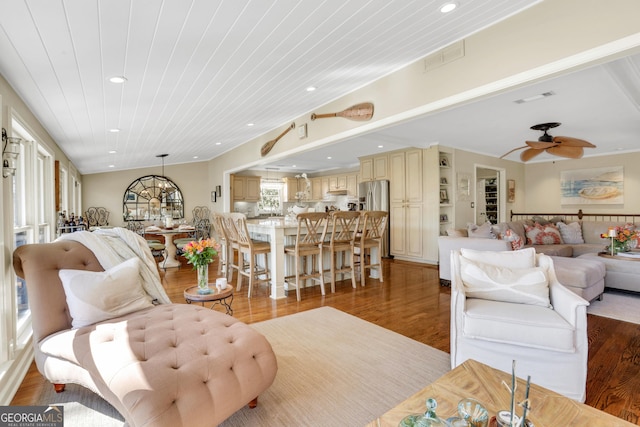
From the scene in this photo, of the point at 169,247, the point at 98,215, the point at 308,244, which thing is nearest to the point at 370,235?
the point at 308,244

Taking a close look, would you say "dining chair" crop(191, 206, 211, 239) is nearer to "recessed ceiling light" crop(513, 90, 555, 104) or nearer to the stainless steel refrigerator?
the stainless steel refrigerator

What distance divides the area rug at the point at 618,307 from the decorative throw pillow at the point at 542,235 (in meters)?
1.63

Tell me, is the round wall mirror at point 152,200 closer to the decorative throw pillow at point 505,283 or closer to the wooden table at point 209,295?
the wooden table at point 209,295

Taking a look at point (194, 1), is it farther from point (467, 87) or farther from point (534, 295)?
point (534, 295)

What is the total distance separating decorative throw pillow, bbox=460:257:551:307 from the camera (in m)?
2.19

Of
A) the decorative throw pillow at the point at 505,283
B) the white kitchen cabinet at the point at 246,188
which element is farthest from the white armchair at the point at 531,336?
the white kitchen cabinet at the point at 246,188

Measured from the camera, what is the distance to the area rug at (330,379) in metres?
1.76

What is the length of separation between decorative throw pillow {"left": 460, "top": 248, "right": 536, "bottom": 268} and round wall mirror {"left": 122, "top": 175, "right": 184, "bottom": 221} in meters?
7.87

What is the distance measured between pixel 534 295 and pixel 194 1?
9.23 feet

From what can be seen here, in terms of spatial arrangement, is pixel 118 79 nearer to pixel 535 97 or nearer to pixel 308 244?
pixel 308 244

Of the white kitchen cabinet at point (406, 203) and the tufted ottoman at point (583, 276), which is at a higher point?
the white kitchen cabinet at point (406, 203)

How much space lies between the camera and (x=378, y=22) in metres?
2.26

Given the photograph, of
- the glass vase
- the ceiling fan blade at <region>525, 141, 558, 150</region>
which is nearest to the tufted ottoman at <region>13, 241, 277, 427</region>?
the glass vase

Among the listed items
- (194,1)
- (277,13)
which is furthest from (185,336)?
(277,13)
